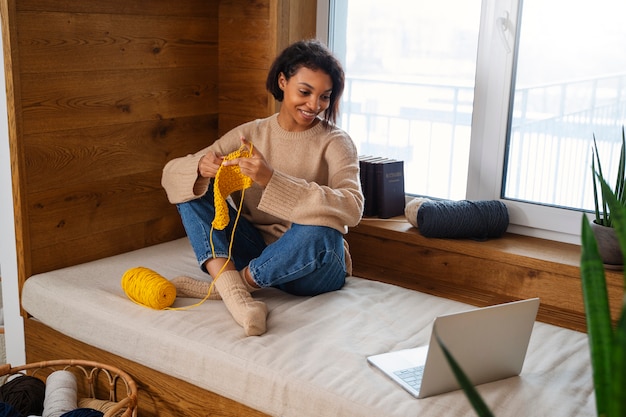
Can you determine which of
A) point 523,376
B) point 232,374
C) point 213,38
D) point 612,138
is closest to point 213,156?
point 232,374

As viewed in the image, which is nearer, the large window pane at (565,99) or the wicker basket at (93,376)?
the wicker basket at (93,376)

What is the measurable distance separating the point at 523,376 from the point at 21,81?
156 centimetres

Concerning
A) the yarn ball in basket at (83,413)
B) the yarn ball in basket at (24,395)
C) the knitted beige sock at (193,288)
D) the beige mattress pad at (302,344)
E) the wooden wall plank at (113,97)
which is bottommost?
the yarn ball in basket at (24,395)

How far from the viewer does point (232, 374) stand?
175cm

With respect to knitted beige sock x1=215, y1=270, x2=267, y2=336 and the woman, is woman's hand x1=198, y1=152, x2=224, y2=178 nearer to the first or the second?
the woman

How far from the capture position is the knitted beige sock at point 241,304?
185 cm

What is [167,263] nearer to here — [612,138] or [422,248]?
[422,248]

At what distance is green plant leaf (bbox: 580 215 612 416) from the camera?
0.91 m

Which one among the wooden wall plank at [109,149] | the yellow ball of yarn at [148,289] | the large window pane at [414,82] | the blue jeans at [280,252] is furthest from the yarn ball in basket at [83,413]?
the large window pane at [414,82]

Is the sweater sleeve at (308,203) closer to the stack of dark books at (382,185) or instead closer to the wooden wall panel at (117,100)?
the stack of dark books at (382,185)

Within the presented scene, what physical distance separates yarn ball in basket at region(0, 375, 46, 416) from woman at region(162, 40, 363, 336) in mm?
454

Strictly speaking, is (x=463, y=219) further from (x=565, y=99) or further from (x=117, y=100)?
(x=117, y=100)

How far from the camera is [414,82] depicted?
8.36 feet

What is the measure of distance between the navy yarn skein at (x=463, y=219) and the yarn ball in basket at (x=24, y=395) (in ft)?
3.90
